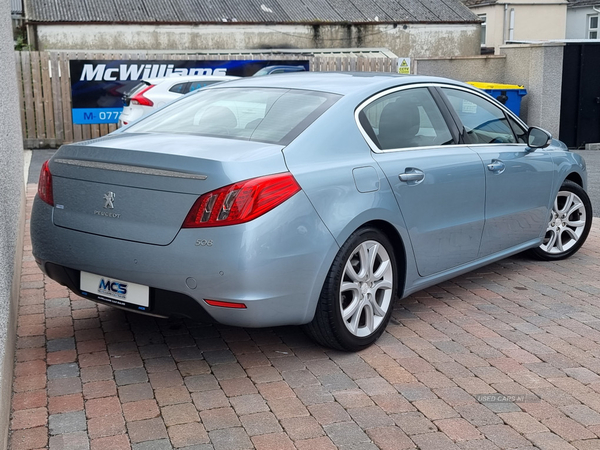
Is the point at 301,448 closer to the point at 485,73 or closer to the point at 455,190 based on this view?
the point at 455,190

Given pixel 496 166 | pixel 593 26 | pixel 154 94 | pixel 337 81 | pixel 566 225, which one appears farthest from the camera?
pixel 593 26

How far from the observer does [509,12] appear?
34719 mm

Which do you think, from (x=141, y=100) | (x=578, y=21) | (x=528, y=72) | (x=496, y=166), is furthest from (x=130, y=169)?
(x=578, y=21)

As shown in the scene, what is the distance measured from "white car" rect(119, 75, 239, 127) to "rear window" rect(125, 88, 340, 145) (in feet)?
29.0

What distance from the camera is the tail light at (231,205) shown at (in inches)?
143

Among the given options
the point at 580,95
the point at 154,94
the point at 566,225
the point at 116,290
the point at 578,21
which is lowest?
the point at 566,225

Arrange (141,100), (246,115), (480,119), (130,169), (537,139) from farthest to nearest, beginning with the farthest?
(141,100), (537,139), (480,119), (246,115), (130,169)

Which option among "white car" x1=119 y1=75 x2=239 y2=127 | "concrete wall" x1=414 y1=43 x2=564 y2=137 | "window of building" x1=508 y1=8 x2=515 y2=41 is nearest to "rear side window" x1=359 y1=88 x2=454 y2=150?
"white car" x1=119 y1=75 x2=239 y2=127

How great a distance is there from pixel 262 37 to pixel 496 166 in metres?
23.3

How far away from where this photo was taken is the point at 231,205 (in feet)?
11.9

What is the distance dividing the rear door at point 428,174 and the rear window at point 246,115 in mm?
369

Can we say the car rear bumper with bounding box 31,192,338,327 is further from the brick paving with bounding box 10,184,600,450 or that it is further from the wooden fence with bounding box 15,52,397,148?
the wooden fence with bounding box 15,52,397,148

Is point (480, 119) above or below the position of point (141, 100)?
above

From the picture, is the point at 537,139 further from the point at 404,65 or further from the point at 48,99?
the point at 404,65
